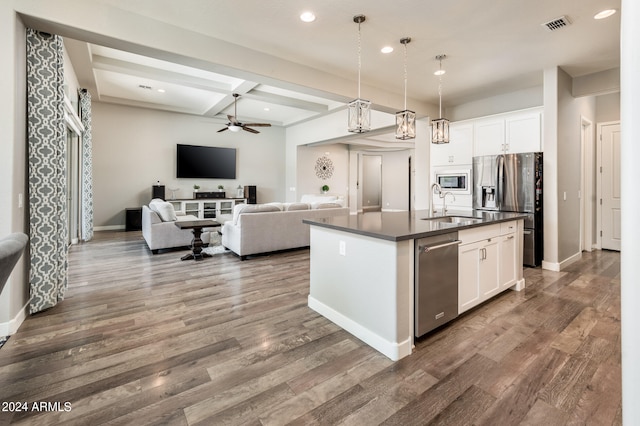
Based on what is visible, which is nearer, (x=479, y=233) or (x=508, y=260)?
(x=479, y=233)

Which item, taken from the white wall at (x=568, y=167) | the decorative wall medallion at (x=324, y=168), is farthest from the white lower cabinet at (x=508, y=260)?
the decorative wall medallion at (x=324, y=168)

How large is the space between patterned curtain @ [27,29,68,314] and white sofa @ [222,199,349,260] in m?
2.39

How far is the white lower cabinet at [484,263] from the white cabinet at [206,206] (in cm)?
673

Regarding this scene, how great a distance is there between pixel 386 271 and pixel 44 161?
3.15m

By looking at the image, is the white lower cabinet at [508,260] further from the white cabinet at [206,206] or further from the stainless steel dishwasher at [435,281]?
the white cabinet at [206,206]

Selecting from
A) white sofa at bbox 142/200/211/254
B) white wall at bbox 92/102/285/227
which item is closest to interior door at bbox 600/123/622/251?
white sofa at bbox 142/200/211/254

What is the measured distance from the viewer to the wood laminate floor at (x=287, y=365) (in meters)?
1.62

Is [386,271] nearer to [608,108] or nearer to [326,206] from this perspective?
[326,206]

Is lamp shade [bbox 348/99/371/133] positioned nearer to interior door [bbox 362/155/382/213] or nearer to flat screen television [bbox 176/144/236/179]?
flat screen television [bbox 176/144/236/179]

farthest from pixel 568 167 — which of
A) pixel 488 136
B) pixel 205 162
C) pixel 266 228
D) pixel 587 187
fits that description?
pixel 205 162

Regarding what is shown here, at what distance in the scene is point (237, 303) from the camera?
3117mm

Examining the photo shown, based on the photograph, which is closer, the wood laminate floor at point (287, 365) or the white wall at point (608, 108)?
the wood laminate floor at point (287, 365)

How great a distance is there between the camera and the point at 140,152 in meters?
8.09

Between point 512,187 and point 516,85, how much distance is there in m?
1.78
